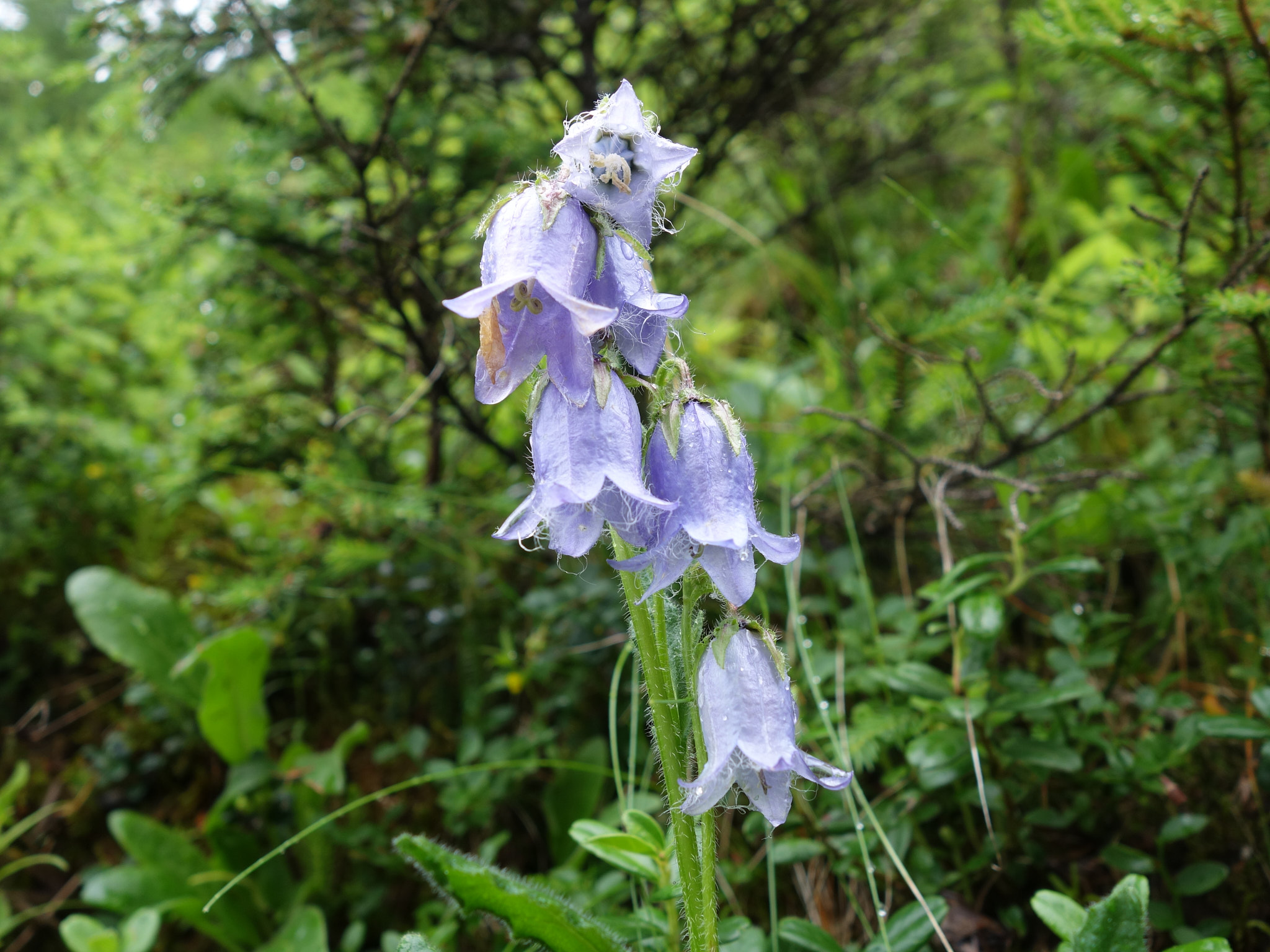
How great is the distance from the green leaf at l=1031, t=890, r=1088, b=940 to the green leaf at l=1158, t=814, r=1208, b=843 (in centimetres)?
32

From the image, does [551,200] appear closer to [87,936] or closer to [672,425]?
[672,425]

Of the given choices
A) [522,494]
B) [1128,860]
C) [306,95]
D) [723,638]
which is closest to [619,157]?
[723,638]

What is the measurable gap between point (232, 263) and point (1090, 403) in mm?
2599

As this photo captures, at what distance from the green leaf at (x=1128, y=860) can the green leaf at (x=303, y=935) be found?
1584 mm

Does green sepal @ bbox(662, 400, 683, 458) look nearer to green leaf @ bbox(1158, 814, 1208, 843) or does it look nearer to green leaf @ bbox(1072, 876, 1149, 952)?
green leaf @ bbox(1072, 876, 1149, 952)

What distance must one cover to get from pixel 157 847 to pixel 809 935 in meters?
1.68

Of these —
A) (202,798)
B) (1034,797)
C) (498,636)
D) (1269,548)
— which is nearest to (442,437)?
(498,636)

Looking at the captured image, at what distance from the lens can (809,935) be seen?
133 centimetres

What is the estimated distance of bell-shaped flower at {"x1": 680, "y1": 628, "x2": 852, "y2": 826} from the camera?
3.58 feet

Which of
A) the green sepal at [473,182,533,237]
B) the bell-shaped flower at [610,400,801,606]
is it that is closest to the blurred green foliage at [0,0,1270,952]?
the bell-shaped flower at [610,400,801,606]

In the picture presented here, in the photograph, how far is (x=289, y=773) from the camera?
2.03 metres

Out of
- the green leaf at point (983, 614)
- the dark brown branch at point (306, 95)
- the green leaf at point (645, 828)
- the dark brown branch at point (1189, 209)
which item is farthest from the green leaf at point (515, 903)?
the dark brown branch at point (1189, 209)

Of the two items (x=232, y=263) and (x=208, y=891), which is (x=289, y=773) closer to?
(x=208, y=891)

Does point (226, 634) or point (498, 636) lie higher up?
point (226, 634)
